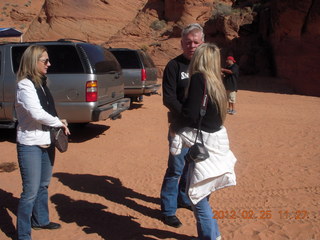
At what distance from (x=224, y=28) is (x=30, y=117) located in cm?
1856

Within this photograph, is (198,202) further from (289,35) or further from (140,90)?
(289,35)

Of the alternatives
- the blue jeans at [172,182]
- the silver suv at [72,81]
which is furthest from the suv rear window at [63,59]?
the blue jeans at [172,182]

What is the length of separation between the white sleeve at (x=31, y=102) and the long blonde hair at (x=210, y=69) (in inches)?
54.3

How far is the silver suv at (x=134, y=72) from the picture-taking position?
36.1 feet

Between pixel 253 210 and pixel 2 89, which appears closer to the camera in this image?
pixel 253 210

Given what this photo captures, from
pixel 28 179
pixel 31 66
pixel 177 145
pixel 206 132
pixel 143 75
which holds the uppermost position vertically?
pixel 31 66

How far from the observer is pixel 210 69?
2717 millimetres

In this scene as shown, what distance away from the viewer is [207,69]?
2713 millimetres

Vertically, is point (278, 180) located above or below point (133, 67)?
below

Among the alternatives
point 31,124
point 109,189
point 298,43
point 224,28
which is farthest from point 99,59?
point 224,28

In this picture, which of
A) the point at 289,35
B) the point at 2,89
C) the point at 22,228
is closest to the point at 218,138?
the point at 22,228

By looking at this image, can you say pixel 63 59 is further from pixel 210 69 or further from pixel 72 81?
pixel 210 69

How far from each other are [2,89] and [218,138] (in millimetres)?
5625

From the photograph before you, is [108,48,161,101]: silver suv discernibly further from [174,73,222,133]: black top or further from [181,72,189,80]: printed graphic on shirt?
[174,73,222,133]: black top
